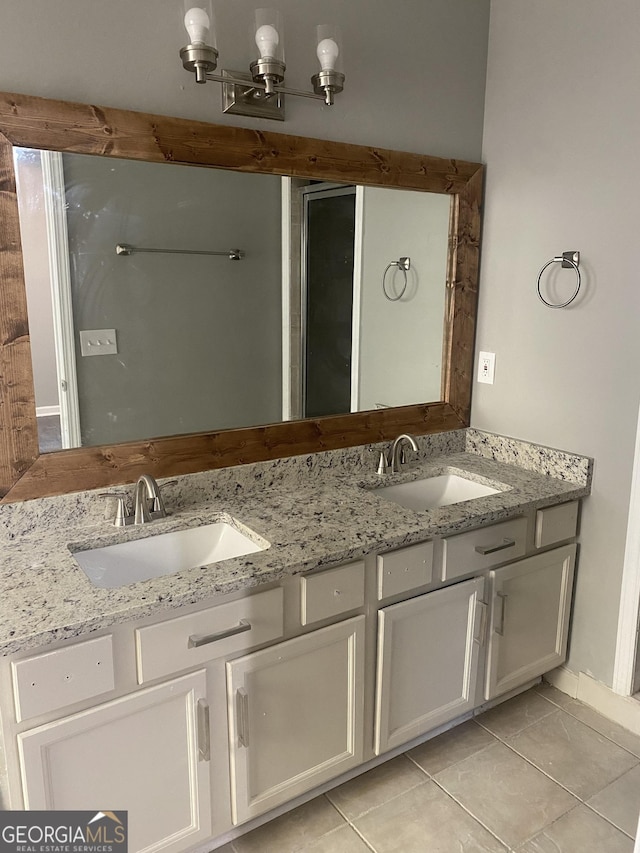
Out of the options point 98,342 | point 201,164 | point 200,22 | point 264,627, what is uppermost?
point 200,22

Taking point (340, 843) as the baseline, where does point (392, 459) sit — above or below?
above

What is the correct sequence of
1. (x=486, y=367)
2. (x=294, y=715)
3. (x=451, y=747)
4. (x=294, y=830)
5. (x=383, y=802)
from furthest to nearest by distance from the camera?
(x=486, y=367) → (x=451, y=747) → (x=383, y=802) → (x=294, y=830) → (x=294, y=715)

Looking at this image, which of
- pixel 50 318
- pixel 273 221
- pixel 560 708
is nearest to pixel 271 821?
pixel 560 708

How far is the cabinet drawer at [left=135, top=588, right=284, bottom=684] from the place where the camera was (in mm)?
1474

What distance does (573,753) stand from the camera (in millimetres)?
2168

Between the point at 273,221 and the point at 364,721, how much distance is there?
5.05 feet

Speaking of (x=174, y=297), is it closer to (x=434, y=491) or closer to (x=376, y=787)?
(x=434, y=491)

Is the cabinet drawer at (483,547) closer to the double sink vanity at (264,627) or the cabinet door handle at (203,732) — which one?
the double sink vanity at (264,627)

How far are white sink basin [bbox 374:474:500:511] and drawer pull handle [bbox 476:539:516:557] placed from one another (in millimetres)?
213

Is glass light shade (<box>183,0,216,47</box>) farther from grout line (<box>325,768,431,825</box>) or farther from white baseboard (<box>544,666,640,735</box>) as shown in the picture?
white baseboard (<box>544,666,640,735</box>)

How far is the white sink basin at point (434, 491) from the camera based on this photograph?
2.32m

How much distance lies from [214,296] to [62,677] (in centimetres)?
115

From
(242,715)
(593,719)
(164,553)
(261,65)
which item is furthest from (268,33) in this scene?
(593,719)

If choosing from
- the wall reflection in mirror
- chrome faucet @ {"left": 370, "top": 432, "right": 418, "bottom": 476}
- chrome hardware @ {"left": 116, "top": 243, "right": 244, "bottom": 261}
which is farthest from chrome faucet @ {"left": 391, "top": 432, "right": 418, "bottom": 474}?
chrome hardware @ {"left": 116, "top": 243, "right": 244, "bottom": 261}
